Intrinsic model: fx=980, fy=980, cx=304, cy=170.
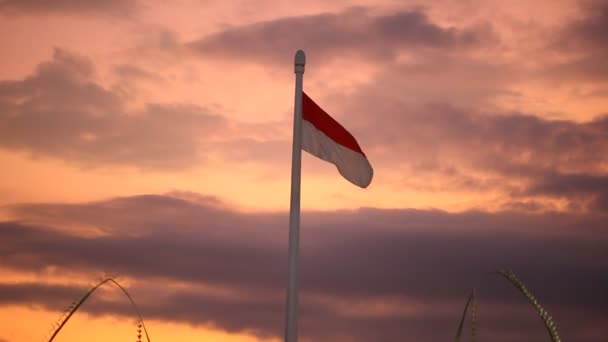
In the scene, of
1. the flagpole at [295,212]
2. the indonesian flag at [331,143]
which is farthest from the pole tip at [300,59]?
the indonesian flag at [331,143]

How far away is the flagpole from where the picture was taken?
2803 centimetres

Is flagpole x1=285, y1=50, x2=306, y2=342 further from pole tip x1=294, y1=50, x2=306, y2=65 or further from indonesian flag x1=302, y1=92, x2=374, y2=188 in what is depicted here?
indonesian flag x1=302, y1=92, x2=374, y2=188

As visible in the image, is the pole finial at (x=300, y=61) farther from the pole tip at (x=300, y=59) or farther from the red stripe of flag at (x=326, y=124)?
the red stripe of flag at (x=326, y=124)

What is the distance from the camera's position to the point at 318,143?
100 feet

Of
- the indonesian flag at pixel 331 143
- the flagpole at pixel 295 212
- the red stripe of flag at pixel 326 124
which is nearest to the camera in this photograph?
the flagpole at pixel 295 212

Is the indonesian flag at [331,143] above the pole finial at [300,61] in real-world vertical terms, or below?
below

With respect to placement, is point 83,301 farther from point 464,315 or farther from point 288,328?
point 464,315

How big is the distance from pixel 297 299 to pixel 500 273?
24.9 ft

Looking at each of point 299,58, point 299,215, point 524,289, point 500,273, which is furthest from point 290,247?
point 524,289

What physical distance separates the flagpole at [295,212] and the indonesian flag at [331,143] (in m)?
0.51

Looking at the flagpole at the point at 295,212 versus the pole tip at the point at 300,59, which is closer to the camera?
the flagpole at the point at 295,212

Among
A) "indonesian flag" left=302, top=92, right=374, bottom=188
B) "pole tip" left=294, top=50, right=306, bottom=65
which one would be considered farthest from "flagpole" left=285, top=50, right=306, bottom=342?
"indonesian flag" left=302, top=92, right=374, bottom=188

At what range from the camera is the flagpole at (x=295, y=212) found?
2803 cm

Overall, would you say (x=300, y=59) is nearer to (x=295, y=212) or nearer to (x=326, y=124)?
(x=326, y=124)
